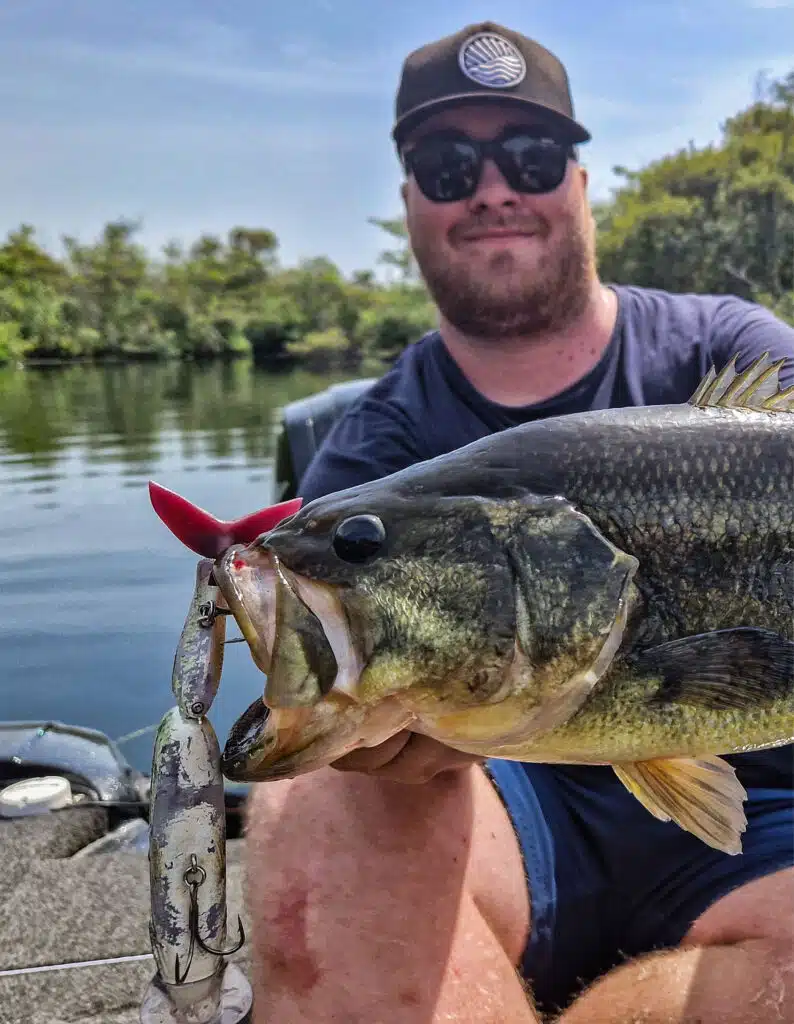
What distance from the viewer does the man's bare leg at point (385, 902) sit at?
201 centimetres

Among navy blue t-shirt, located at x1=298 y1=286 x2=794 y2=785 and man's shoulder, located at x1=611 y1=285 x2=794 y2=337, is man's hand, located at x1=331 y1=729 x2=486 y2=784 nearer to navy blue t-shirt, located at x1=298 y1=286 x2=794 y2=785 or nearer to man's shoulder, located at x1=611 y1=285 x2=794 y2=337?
navy blue t-shirt, located at x1=298 y1=286 x2=794 y2=785

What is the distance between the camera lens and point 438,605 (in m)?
1.46

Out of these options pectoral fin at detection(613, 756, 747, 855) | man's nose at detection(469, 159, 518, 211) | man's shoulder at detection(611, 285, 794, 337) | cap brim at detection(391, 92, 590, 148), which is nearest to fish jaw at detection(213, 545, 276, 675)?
pectoral fin at detection(613, 756, 747, 855)

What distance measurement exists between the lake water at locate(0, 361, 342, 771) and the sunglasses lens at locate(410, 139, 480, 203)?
10.7 ft

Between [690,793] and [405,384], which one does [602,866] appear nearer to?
[690,793]

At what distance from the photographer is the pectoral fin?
1602 millimetres

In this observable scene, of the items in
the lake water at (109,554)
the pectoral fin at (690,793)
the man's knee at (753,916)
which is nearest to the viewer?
the pectoral fin at (690,793)

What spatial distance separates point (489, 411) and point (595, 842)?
144cm

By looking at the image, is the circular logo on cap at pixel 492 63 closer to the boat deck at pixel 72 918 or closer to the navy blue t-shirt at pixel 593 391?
the navy blue t-shirt at pixel 593 391

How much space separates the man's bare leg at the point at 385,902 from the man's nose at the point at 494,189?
2.11 metres

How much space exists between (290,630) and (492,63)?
8.83 feet

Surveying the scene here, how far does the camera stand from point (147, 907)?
3.17 metres

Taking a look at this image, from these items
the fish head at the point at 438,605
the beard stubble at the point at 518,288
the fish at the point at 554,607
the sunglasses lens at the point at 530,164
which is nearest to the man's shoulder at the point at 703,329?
the beard stubble at the point at 518,288

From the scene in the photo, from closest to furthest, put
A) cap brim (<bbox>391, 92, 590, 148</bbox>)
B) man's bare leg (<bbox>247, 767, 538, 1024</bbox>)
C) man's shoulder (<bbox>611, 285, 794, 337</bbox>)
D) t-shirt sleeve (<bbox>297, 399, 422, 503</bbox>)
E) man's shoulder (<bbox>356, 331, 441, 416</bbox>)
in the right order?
man's bare leg (<bbox>247, 767, 538, 1024</bbox>)
t-shirt sleeve (<bbox>297, 399, 422, 503</bbox>)
man's shoulder (<bbox>611, 285, 794, 337</bbox>)
man's shoulder (<bbox>356, 331, 441, 416</bbox>)
cap brim (<bbox>391, 92, 590, 148</bbox>)
